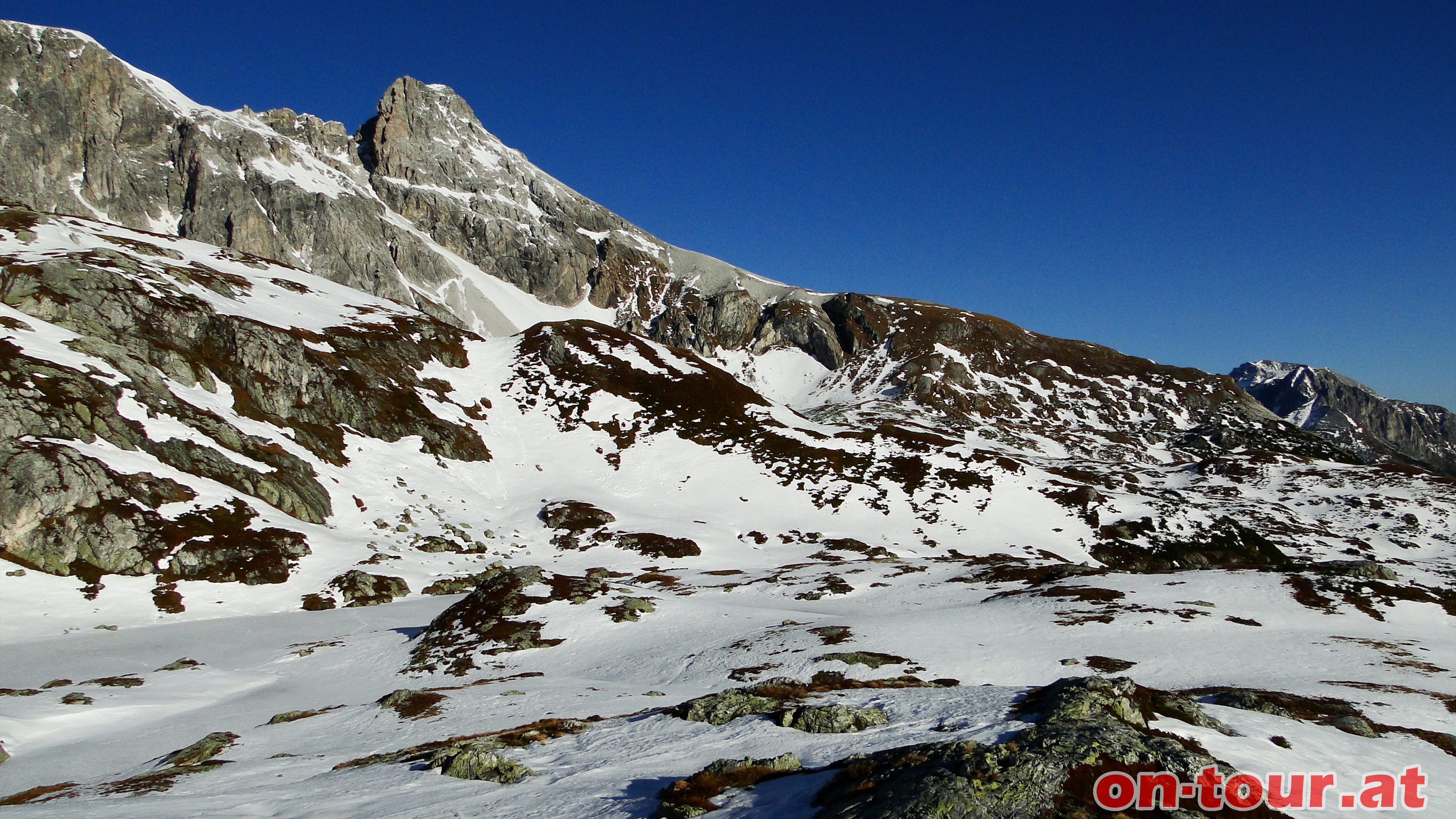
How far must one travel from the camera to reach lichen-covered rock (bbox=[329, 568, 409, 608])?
52.8 meters

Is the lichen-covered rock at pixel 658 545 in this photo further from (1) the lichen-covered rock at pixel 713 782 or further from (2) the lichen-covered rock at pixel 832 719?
(1) the lichen-covered rock at pixel 713 782

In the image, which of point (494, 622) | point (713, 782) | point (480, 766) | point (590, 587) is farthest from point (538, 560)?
point (713, 782)

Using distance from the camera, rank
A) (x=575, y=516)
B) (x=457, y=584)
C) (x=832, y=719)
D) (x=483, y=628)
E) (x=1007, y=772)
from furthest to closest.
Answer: (x=575, y=516) → (x=457, y=584) → (x=483, y=628) → (x=832, y=719) → (x=1007, y=772)

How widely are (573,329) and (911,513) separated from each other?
236 ft

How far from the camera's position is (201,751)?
21953 mm

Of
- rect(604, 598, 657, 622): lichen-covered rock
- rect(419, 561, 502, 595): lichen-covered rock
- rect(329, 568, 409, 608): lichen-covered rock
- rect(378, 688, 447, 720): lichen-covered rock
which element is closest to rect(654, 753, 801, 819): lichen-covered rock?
rect(378, 688, 447, 720): lichen-covered rock

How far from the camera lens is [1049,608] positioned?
41562 millimetres

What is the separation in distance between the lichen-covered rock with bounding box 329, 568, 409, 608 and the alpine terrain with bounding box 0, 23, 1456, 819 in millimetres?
413

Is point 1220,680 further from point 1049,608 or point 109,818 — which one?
point 109,818

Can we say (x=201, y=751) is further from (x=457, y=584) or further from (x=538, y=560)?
(x=538, y=560)

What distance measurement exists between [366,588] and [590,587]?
20773 mm

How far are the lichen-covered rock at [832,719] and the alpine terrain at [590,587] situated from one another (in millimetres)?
132

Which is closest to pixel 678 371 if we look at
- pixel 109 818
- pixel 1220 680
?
pixel 1220 680

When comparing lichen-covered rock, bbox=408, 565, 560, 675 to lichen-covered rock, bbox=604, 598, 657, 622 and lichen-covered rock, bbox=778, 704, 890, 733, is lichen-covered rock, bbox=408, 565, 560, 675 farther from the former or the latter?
lichen-covered rock, bbox=778, 704, 890, 733
